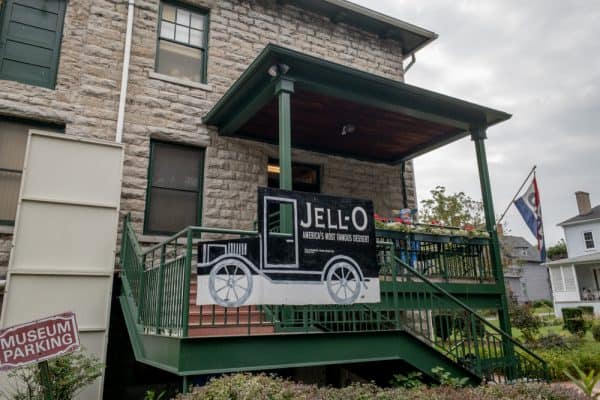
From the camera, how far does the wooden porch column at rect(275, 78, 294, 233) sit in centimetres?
562

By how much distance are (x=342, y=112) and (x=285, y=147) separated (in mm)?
2263

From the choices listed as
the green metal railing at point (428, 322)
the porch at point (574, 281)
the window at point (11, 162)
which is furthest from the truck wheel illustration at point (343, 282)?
the porch at point (574, 281)

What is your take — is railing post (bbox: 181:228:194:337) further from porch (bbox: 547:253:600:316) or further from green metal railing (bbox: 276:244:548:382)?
porch (bbox: 547:253:600:316)

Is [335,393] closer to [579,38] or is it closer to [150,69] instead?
[150,69]

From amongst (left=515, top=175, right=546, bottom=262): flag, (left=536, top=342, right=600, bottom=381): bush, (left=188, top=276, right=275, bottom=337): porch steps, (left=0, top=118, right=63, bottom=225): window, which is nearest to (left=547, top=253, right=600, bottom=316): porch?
(left=536, top=342, right=600, bottom=381): bush

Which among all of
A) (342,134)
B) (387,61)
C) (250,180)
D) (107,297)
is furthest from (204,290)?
(387,61)

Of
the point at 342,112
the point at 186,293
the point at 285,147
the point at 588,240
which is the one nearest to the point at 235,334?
the point at 186,293

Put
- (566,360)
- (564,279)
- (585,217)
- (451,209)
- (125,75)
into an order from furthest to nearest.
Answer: (585,217) → (564,279) → (451,209) → (566,360) → (125,75)

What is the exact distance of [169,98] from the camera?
7887mm

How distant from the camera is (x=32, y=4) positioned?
7.29 meters

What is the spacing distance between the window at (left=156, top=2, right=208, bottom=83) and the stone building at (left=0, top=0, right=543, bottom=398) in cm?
3

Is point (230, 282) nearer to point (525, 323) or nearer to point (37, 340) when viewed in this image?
point (37, 340)

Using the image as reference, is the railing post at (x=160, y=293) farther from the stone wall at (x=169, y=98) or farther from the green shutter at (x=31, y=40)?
the green shutter at (x=31, y=40)

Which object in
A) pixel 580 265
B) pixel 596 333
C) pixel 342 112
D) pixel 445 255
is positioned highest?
pixel 342 112
